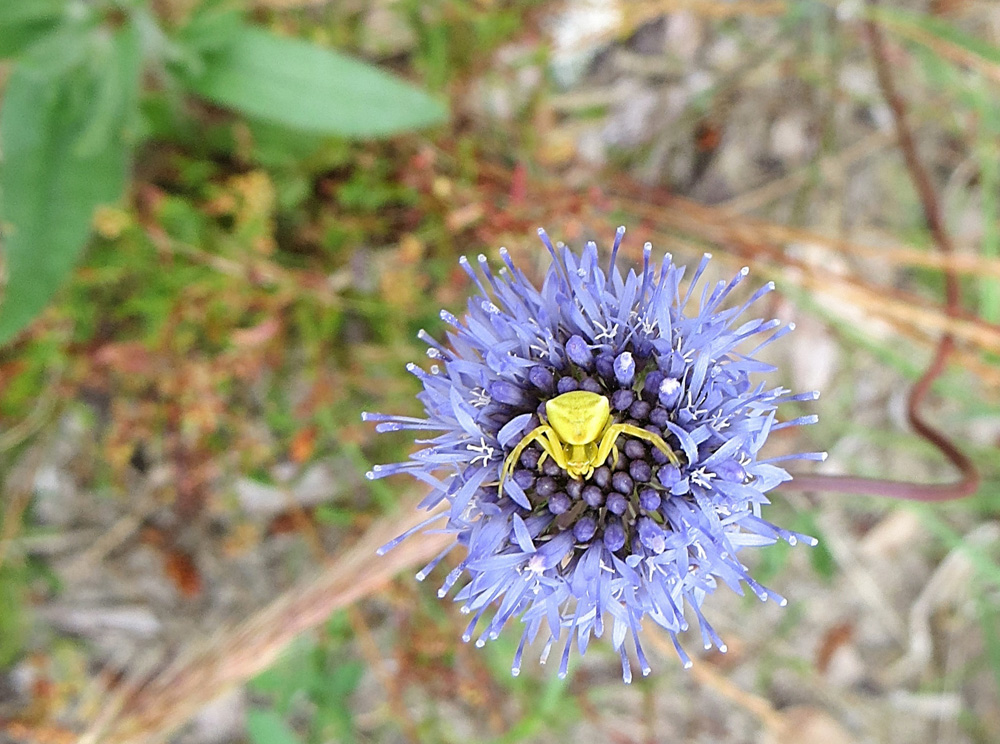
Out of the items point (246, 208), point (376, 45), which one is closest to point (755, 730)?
point (246, 208)

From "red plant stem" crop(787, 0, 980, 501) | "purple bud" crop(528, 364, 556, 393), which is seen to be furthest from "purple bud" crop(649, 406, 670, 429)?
"red plant stem" crop(787, 0, 980, 501)

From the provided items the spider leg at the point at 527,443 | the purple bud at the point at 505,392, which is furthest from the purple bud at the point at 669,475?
the purple bud at the point at 505,392

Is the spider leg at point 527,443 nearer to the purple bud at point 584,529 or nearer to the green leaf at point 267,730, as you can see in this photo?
the purple bud at point 584,529

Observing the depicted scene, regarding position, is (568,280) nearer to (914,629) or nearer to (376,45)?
(376,45)

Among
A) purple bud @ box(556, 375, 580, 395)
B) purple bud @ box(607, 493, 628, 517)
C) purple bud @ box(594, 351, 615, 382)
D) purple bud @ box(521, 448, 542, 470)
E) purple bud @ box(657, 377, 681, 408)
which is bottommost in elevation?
purple bud @ box(607, 493, 628, 517)

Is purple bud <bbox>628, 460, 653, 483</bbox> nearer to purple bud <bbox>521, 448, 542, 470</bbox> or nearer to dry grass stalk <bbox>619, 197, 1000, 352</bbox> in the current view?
purple bud <bbox>521, 448, 542, 470</bbox>

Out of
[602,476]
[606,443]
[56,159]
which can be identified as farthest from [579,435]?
[56,159]
